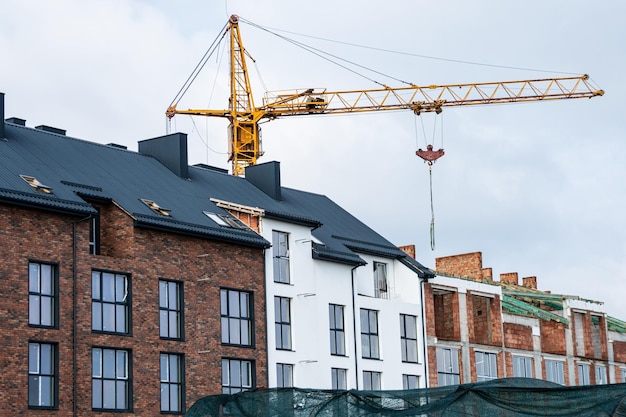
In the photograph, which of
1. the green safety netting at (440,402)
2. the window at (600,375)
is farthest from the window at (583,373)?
the green safety netting at (440,402)

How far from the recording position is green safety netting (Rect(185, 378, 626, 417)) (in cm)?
2681

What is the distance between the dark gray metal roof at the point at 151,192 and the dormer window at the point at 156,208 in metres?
0.20

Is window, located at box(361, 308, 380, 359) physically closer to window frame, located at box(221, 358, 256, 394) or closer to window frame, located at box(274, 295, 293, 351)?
window frame, located at box(274, 295, 293, 351)

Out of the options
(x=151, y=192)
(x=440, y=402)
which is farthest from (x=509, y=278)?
(x=440, y=402)

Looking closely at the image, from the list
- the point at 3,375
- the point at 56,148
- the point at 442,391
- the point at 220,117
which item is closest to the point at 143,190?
the point at 56,148

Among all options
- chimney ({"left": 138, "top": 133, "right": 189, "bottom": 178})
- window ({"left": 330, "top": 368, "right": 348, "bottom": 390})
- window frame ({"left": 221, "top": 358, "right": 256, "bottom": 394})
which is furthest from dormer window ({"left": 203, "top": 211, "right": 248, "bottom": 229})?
window ({"left": 330, "top": 368, "right": 348, "bottom": 390})

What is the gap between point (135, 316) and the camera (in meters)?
43.2

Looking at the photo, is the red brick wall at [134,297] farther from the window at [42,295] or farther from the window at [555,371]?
the window at [555,371]

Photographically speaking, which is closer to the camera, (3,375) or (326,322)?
(3,375)

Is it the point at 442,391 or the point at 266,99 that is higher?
the point at 266,99

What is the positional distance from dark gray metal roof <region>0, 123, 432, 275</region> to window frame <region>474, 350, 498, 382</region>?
5.76 m

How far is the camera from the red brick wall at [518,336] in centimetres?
6197

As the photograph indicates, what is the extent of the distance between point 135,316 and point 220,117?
41271 millimetres

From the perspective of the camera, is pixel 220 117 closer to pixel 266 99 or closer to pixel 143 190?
pixel 266 99
